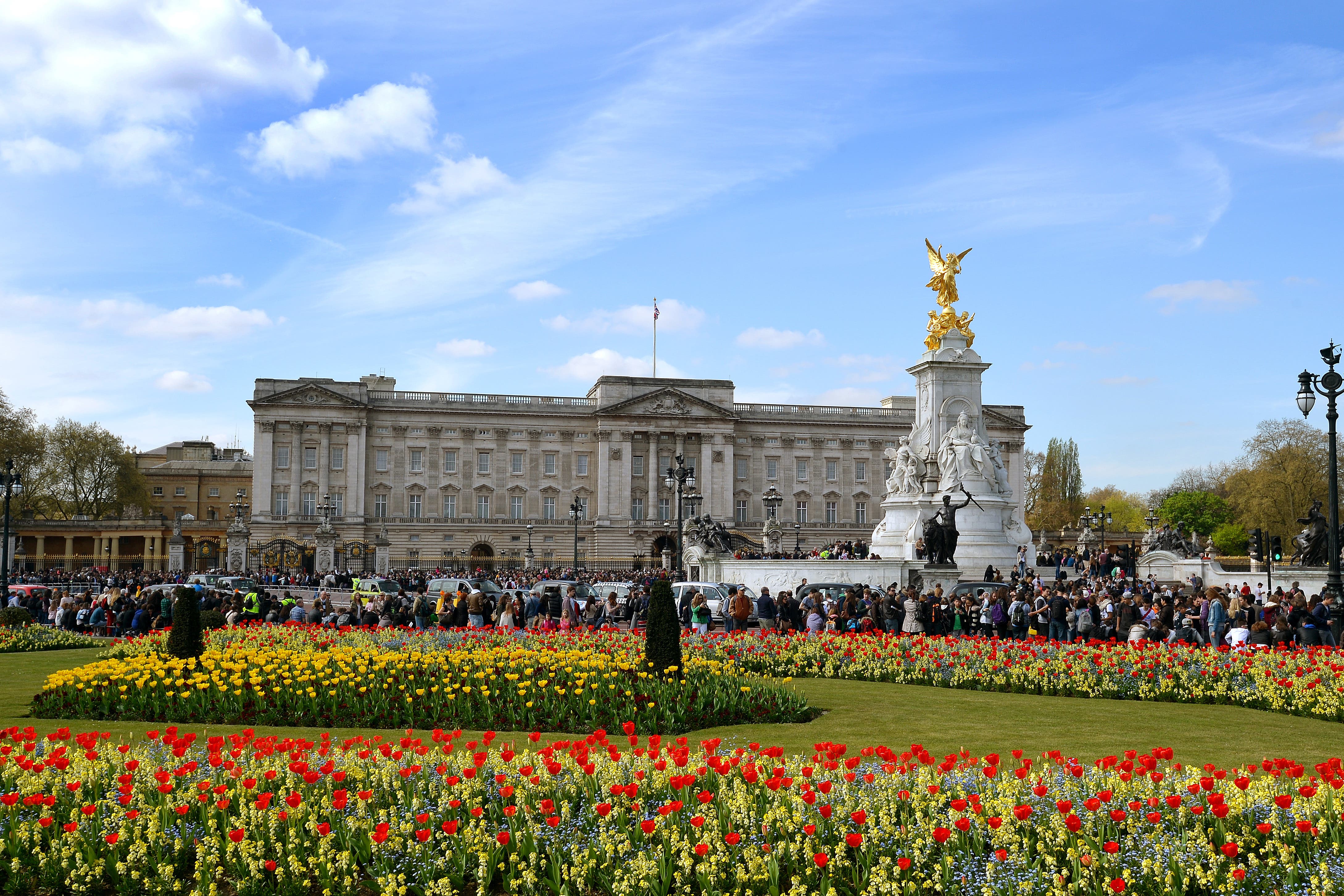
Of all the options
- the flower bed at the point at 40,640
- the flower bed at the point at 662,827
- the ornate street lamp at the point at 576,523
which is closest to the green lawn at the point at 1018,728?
the flower bed at the point at 662,827

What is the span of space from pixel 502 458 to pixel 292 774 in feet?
261

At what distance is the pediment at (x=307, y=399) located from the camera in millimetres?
80188


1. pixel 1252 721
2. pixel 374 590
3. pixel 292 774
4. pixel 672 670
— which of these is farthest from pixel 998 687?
pixel 374 590

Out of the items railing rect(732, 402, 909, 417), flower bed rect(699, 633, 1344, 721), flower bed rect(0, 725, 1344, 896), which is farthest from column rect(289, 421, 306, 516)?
flower bed rect(0, 725, 1344, 896)

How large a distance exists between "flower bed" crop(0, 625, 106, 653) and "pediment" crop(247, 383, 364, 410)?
58.1m

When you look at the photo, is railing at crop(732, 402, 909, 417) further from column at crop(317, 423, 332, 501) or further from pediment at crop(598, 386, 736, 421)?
column at crop(317, 423, 332, 501)

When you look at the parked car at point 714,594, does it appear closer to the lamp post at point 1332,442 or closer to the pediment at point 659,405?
the lamp post at point 1332,442

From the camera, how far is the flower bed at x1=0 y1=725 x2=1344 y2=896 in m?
5.69

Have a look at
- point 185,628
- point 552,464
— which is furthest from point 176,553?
point 185,628

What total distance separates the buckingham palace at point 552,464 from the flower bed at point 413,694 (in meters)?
65.9

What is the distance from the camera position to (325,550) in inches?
2532

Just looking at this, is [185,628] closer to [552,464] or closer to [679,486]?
[679,486]

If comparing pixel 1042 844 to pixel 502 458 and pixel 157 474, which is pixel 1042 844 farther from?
pixel 157 474

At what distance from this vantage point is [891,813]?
20.1 feet
